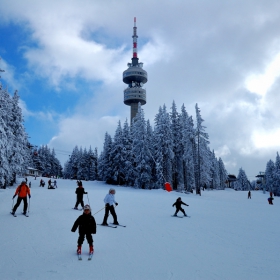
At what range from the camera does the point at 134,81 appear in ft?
451

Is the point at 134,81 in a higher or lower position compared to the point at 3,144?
higher

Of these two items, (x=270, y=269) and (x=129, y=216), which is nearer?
(x=270, y=269)

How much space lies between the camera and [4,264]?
645 cm

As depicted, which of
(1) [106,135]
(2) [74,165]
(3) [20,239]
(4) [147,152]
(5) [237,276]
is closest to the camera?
(5) [237,276]

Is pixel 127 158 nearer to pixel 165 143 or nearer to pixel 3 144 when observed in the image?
pixel 165 143

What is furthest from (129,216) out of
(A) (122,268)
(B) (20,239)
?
(A) (122,268)

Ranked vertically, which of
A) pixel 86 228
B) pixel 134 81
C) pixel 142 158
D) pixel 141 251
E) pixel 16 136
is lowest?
pixel 141 251

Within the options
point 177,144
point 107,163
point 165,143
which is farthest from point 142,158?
point 107,163

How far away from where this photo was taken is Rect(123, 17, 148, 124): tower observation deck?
434 feet

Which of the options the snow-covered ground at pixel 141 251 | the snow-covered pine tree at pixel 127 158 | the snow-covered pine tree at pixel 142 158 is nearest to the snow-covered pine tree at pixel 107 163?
the snow-covered pine tree at pixel 127 158

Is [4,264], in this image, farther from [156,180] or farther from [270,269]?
[156,180]

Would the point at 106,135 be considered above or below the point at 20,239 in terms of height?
above

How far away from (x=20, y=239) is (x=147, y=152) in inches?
1464

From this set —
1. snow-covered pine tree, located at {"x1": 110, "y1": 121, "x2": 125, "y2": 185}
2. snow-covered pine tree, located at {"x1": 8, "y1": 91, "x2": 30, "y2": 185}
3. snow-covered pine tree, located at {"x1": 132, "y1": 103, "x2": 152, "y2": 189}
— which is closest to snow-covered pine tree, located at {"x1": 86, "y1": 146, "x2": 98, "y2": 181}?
snow-covered pine tree, located at {"x1": 110, "y1": 121, "x2": 125, "y2": 185}
